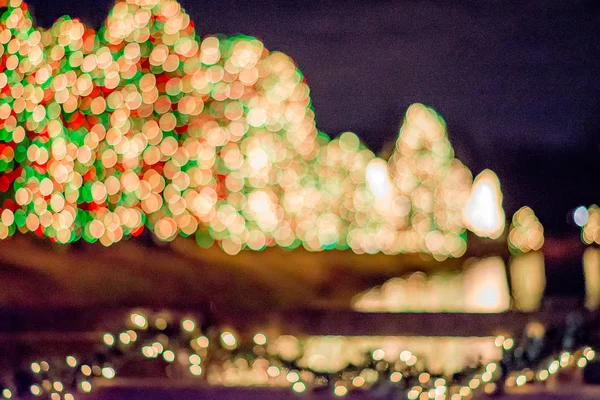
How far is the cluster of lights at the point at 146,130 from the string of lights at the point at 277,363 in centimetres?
259

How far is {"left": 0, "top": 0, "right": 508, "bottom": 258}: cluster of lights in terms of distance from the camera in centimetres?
640

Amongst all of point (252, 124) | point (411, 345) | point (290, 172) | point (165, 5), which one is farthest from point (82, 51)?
point (290, 172)

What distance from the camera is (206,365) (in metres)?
4.30

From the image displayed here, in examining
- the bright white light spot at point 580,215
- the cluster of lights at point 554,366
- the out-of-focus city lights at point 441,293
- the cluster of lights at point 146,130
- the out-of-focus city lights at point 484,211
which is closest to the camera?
the cluster of lights at point 554,366

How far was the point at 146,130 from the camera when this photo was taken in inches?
300

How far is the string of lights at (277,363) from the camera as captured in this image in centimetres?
414

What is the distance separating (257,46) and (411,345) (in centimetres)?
437

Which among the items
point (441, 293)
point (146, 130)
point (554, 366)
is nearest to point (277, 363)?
point (554, 366)

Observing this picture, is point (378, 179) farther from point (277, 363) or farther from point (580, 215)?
point (580, 215)

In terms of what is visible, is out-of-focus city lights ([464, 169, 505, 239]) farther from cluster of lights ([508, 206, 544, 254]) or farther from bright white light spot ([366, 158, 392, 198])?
bright white light spot ([366, 158, 392, 198])

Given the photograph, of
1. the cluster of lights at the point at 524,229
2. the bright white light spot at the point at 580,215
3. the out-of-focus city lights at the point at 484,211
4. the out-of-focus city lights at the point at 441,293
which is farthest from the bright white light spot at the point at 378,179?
the bright white light spot at the point at 580,215

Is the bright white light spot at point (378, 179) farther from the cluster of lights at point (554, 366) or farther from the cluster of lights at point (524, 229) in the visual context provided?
the cluster of lights at point (554, 366)

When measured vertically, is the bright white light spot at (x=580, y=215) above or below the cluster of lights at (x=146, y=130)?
above

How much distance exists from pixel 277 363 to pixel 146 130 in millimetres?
4035
